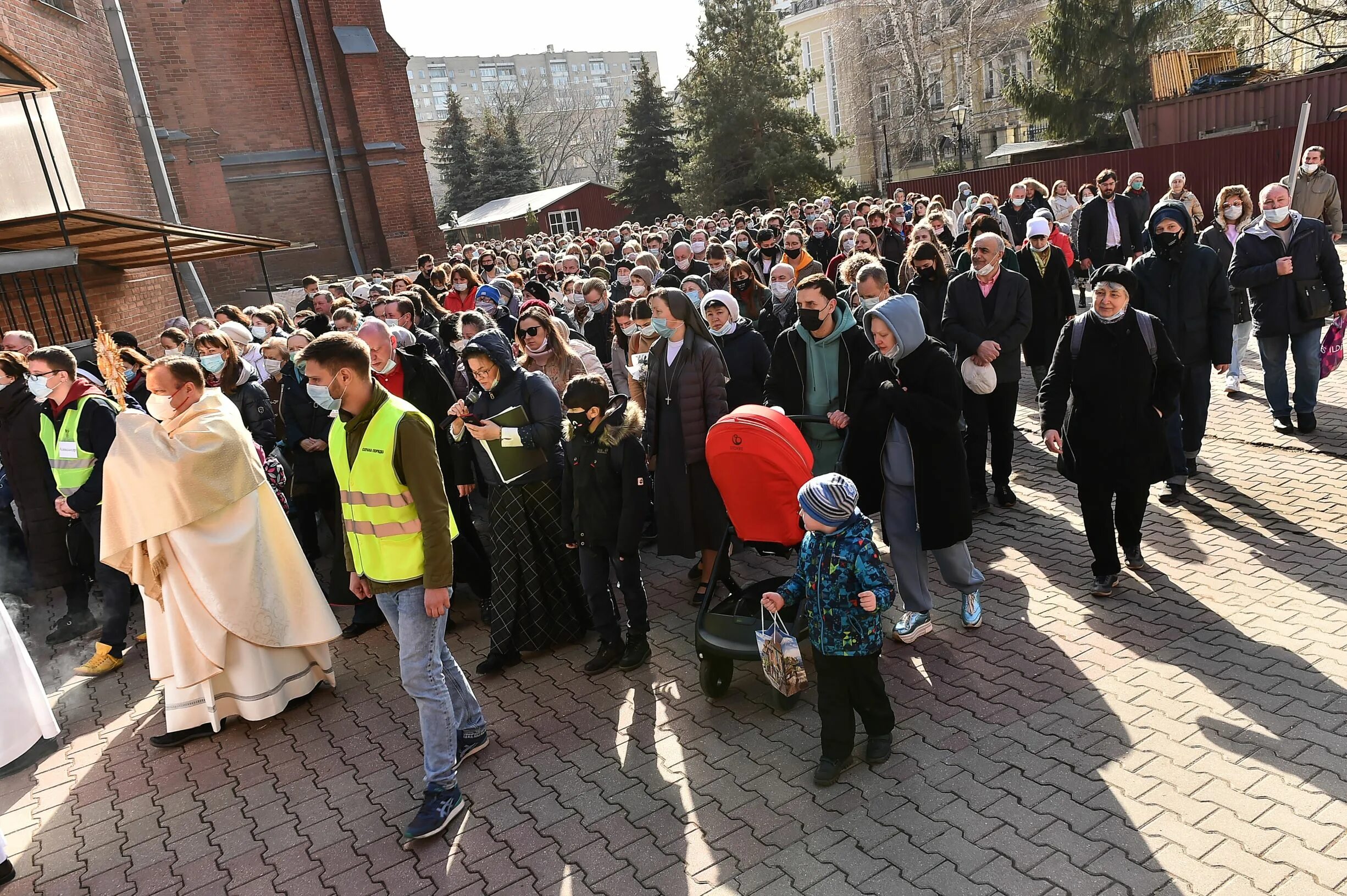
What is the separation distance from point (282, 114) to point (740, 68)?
70.0 ft

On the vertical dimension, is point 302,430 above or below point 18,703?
above

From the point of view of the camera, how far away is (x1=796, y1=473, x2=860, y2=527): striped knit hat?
3795 mm

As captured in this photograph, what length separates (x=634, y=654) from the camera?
5375 mm

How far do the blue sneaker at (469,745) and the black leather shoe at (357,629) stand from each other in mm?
2059

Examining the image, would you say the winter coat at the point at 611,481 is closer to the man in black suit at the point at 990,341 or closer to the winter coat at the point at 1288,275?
the man in black suit at the point at 990,341

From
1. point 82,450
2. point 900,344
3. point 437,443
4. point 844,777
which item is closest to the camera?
point 844,777

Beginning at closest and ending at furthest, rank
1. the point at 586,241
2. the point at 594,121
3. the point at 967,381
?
the point at 967,381 < the point at 586,241 < the point at 594,121

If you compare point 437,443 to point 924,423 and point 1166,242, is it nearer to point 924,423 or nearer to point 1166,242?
point 924,423

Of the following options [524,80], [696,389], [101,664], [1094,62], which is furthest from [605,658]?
[524,80]

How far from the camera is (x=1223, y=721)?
4109 mm

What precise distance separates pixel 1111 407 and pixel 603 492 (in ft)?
9.82

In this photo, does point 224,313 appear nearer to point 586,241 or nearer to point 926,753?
point 926,753

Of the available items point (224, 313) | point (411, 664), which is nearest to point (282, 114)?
point (224, 313)

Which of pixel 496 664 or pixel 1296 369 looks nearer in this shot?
pixel 496 664
